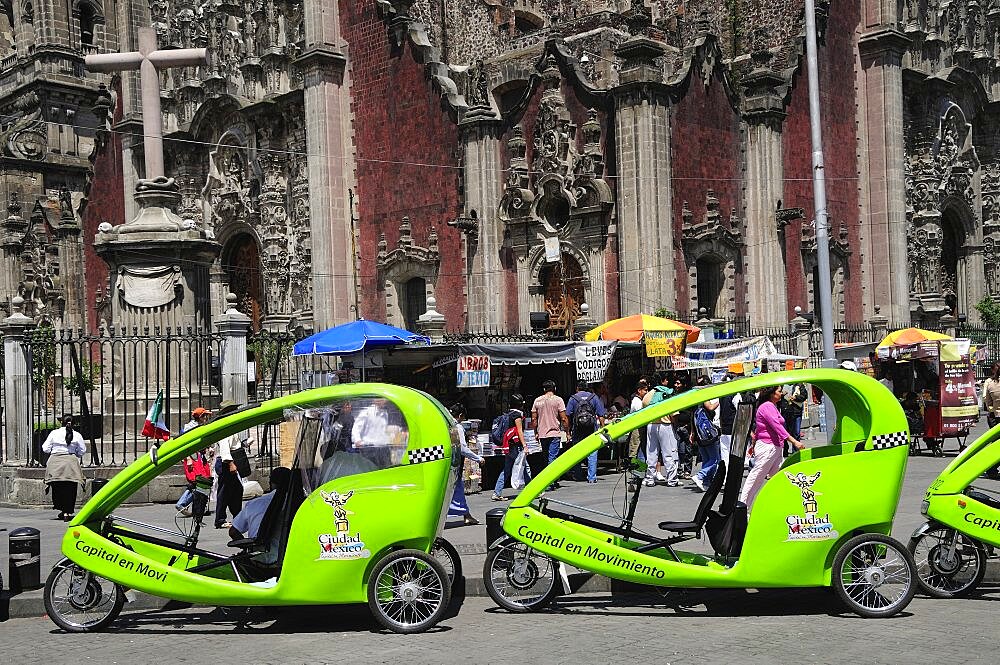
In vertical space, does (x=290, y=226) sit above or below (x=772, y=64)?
below

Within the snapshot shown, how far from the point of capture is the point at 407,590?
802 centimetres

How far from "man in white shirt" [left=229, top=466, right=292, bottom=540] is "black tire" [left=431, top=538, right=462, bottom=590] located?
1.28 metres

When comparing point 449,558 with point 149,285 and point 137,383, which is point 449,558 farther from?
point 137,383

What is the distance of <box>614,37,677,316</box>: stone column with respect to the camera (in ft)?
81.4

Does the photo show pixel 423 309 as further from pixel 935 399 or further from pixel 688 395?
pixel 688 395

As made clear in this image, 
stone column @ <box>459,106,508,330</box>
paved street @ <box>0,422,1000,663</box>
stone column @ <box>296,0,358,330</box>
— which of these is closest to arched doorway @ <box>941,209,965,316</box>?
stone column @ <box>459,106,508,330</box>

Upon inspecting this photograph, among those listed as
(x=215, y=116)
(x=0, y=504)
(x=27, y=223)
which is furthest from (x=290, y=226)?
(x=0, y=504)

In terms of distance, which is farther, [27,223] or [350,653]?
[27,223]

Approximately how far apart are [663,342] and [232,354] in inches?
303

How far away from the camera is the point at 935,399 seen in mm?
18469

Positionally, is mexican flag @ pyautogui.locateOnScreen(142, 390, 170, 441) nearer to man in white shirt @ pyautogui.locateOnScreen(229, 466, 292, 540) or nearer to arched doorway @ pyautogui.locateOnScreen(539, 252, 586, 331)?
man in white shirt @ pyautogui.locateOnScreen(229, 466, 292, 540)

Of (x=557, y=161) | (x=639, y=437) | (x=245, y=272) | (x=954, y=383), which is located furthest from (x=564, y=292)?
(x=245, y=272)

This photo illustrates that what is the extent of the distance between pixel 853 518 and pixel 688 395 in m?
1.48

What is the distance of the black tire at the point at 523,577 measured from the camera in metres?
8.58
